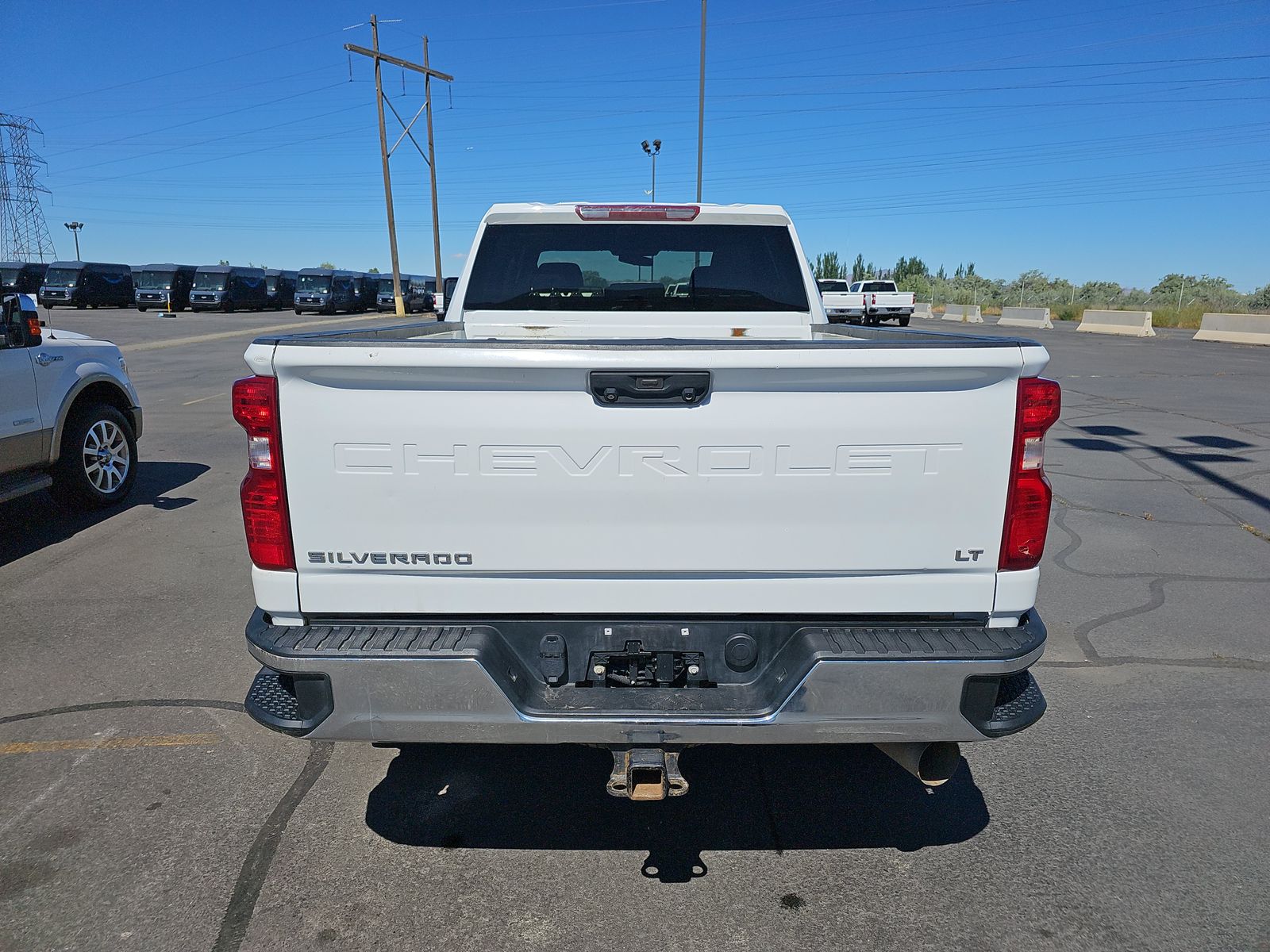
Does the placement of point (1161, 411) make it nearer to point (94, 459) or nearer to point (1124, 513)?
point (1124, 513)

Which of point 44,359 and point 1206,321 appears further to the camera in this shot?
point 1206,321

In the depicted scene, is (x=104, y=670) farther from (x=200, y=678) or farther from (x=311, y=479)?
(x=311, y=479)

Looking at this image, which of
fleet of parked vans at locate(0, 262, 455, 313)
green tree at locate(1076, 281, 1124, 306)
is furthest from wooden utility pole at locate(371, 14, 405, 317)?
green tree at locate(1076, 281, 1124, 306)

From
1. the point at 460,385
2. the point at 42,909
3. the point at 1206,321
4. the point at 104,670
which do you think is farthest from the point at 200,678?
the point at 1206,321

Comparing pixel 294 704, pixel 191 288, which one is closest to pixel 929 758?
pixel 294 704

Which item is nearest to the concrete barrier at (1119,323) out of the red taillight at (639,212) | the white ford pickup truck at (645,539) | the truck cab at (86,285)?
the red taillight at (639,212)

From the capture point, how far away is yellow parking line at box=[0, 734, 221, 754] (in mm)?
3562

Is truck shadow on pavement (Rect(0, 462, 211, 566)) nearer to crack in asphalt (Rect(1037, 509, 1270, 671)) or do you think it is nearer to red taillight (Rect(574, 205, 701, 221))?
red taillight (Rect(574, 205, 701, 221))

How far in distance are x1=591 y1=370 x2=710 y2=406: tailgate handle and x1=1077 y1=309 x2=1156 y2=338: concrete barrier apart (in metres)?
34.8

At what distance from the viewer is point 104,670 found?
4301 mm

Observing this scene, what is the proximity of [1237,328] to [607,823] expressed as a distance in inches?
1303

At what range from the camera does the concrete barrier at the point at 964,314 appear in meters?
45.9

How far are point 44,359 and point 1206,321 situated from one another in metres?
34.3

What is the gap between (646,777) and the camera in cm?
246
